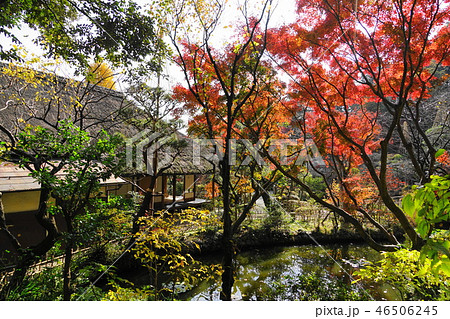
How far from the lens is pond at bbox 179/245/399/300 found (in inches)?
128

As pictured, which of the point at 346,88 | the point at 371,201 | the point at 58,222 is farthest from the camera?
the point at 371,201

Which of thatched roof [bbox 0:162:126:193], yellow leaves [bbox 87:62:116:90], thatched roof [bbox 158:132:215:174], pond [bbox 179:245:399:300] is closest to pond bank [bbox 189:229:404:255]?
pond [bbox 179:245:399:300]

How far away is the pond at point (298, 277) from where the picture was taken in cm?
326

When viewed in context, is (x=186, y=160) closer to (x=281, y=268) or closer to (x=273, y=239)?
(x=273, y=239)

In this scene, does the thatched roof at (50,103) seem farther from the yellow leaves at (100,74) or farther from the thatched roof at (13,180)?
the thatched roof at (13,180)

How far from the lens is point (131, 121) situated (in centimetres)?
465

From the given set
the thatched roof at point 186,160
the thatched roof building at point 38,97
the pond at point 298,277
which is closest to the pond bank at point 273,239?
the pond at point 298,277

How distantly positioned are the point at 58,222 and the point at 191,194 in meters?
4.84

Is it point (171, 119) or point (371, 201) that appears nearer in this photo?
point (171, 119)

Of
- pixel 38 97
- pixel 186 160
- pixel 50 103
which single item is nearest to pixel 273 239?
pixel 186 160

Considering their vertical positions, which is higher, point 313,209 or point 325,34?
point 325,34

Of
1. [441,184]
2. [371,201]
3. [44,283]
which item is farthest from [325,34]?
[371,201]
